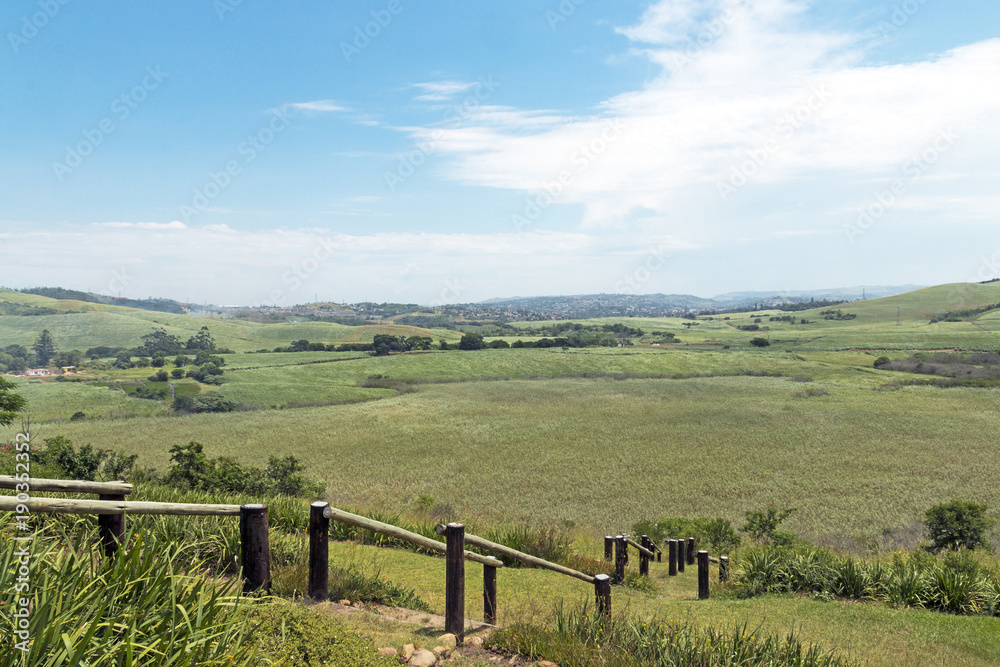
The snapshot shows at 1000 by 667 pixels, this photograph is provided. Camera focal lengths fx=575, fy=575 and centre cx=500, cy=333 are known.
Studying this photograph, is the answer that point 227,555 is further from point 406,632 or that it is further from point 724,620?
point 724,620

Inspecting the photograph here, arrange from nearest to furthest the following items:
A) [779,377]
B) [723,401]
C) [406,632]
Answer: [406,632] < [723,401] < [779,377]

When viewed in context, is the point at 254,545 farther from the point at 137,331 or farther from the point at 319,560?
A: the point at 137,331

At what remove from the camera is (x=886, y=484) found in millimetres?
32750

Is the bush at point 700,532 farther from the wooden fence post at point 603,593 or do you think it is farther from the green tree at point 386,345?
the green tree at point 386,345

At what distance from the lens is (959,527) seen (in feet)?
62.9

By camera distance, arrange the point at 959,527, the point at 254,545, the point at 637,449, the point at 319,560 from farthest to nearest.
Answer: the point at 637,449
the point at 959,527
the point at 319,560
the point at 254,545

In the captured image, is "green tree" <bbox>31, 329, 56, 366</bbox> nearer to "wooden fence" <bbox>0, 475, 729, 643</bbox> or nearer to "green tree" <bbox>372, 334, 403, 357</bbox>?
"green tree" <bbox>372, 334, 403, 357</bbox>

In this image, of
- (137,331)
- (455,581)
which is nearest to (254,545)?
(455,581)

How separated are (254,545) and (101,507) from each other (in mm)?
1355

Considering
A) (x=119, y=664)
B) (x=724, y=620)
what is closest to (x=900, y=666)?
(x=724, y=620)

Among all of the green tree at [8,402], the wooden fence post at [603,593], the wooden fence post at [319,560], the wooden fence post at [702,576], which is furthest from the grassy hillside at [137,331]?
the wooden fence post at [603,593]

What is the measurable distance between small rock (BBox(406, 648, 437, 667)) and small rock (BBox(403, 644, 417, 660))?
0.02 meters

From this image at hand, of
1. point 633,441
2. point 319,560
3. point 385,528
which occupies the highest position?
point 385,528

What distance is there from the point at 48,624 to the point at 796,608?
10.6 m
